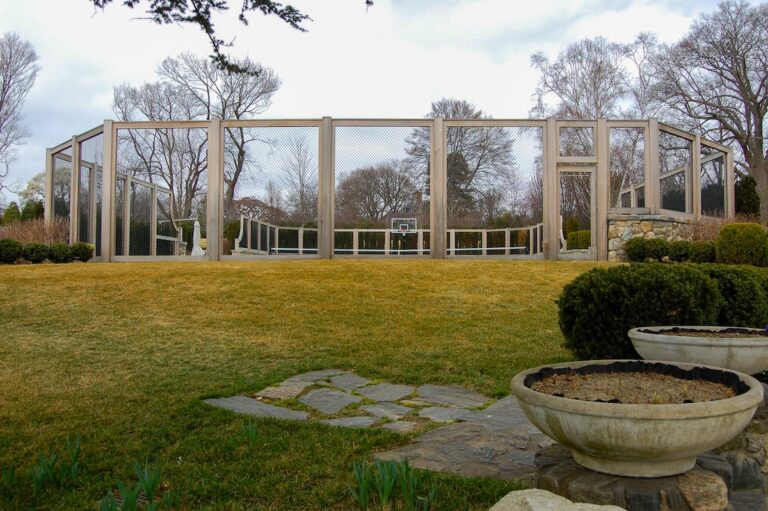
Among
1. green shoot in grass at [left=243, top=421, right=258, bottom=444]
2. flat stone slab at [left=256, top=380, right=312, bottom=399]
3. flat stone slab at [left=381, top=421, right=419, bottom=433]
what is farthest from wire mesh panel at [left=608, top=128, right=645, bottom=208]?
green shoot in grass at [left=243, top=421, right=258, bottom=444]

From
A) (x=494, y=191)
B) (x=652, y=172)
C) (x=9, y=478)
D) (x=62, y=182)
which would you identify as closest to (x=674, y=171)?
(x=652, y=172)

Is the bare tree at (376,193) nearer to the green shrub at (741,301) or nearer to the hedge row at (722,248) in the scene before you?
the hedge row at (722,248)

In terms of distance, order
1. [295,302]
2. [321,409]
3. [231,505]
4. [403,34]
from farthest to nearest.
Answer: [295,302]
[403,34]
[321,409]
[231,505]

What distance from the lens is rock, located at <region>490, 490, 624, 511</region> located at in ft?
6.15

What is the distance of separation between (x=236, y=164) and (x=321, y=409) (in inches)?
421

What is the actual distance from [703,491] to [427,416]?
2330 millimetres

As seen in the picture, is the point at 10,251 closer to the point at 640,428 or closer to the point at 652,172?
the point at 640,428

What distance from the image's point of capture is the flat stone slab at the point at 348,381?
17.2 feet

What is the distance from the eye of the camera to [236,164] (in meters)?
14.0

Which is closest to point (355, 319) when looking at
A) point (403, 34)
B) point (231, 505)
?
point (403, 34)

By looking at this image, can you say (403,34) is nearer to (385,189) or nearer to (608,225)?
(385,189)

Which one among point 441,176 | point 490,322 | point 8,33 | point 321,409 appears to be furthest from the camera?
point 8,33

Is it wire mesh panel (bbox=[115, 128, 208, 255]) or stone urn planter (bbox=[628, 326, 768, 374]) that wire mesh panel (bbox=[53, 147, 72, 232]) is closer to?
wire mesh panel (bbox=[115, 128, 208, 255])

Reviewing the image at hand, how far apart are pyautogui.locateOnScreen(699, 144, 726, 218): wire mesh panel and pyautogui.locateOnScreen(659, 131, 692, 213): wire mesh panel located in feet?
2.34
